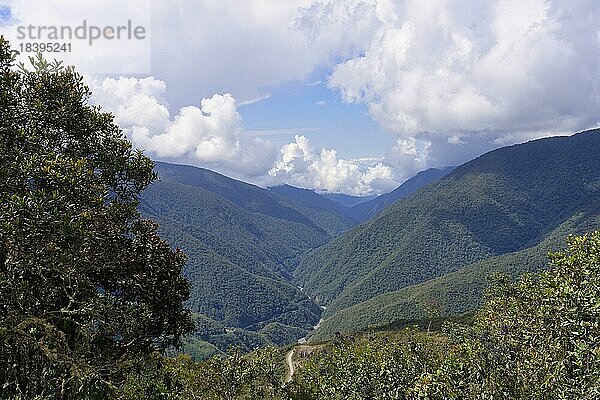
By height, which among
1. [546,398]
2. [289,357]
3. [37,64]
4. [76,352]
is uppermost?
[37,64]

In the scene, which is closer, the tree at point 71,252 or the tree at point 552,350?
the tree at point 71,252

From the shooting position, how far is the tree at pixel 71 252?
11.6 meters

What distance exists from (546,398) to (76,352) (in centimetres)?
1436

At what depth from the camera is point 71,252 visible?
12.7 metres

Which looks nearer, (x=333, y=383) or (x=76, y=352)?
(x=76, y=352)

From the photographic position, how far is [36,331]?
1215 cm

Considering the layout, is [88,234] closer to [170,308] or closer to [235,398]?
[170,308]

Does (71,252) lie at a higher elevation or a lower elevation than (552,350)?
higher

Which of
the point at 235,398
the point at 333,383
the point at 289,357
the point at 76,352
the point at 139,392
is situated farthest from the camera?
the point at 289,357

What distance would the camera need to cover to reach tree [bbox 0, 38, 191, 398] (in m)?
11.6

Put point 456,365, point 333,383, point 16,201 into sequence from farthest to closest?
1. point 333,383
2. point 456,365
3. point 16,201

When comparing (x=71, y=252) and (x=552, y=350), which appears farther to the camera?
(x=552, y=350)

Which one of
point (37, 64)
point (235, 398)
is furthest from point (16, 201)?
point (235, 398)

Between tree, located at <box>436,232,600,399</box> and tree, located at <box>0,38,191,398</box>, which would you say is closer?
tree, located at <box>0,38,191,398</box>
